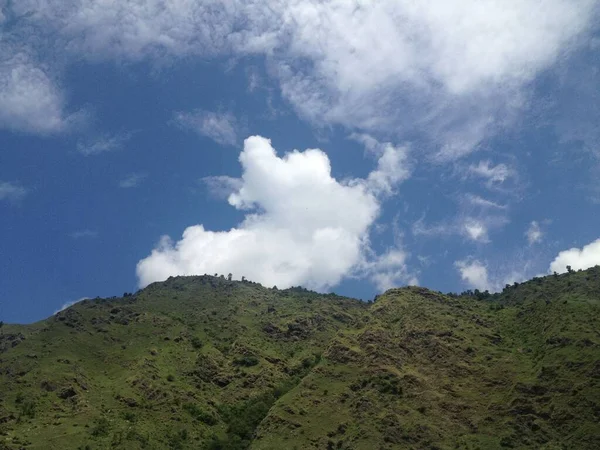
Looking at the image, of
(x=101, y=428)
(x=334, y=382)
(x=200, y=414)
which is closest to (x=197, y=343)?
(x=200, y=414)

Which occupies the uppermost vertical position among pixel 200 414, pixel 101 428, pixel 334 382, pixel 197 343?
pixel 197 343

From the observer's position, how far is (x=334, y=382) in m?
157

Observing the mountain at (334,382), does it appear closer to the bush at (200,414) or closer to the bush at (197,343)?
the bush at (200,414)

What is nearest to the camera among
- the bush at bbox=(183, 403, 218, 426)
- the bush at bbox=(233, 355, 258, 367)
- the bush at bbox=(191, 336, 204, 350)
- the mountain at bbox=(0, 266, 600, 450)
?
the mountain at bbox=(0, 266, 600, 450)

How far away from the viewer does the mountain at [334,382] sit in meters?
130

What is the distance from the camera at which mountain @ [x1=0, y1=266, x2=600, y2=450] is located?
130 m

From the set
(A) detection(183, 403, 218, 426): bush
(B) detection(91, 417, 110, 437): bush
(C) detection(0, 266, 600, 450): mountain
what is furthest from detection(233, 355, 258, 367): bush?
(B) detection(91, 417, 110, 437): bush

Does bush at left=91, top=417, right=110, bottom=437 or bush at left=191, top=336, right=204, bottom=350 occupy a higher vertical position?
bush at left=191, top=336, right=204, bottom=350

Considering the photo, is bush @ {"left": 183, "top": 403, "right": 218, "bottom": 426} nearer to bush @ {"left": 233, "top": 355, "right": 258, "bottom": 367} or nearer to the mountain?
the mountain

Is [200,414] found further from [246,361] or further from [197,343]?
[197,343]

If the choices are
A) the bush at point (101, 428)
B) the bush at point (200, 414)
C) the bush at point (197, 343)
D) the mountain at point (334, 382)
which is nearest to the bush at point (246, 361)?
the mountain at point (334, 382)

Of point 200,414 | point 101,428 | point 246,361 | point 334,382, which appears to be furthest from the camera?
point 246,361

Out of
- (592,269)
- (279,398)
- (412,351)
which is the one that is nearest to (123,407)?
(279,398)

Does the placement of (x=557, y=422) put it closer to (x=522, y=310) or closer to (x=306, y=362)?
(x=522, y=310)
